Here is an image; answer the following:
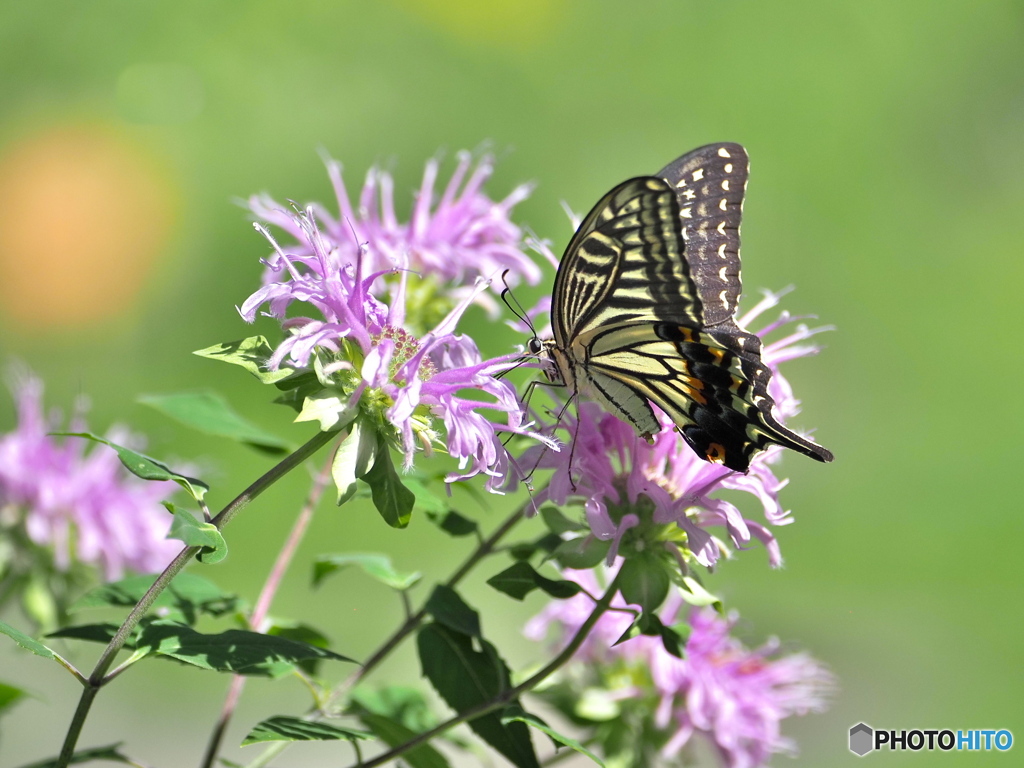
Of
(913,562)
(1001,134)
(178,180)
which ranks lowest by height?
(913,562)

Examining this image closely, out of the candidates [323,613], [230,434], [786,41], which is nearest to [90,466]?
[230,434]

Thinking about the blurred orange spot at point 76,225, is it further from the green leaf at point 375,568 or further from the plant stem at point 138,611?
the plant stem at point 138,611

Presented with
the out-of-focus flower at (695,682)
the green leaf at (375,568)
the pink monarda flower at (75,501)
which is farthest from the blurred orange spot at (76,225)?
the green leaf at (375,568)

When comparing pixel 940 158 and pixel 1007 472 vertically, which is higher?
pixel 940 158

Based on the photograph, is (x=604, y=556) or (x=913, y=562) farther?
(x=913, y=562)

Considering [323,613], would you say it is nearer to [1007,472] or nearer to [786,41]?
[1007,472]

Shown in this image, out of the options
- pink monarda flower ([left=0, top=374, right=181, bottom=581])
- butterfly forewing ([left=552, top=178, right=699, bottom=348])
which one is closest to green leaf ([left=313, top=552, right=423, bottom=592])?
butterfly forewing ([left=552, top=178, right=699, bottom=348])
